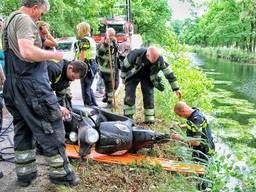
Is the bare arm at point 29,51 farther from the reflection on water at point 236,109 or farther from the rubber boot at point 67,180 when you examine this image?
the reflection on water at point 236,109

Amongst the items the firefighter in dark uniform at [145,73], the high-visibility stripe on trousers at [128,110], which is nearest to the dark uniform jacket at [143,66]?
the firefighter in dark uniform at [145,73]

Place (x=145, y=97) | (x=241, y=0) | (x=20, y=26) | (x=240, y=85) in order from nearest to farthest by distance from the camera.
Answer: (x=20, y=26), (x=145, y=97), (x=240, y=85), (x=241, y=0)

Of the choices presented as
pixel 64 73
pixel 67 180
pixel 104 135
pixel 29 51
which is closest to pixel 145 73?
pixel 104 135

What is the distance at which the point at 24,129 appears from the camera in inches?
136

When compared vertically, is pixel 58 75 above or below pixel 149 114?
above

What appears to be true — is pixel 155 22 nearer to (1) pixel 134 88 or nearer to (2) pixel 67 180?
(1) pixel 134 88

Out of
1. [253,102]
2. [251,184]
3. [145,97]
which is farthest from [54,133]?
[253,102]

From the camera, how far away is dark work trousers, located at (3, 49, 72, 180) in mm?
3158

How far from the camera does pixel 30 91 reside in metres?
3.16

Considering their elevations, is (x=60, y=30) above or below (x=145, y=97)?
above

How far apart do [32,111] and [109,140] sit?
1.36m

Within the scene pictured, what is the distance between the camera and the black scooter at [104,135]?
4.21 m

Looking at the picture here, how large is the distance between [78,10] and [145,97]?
1073 centimetres

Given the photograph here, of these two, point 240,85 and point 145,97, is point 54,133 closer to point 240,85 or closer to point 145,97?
point 145,97
